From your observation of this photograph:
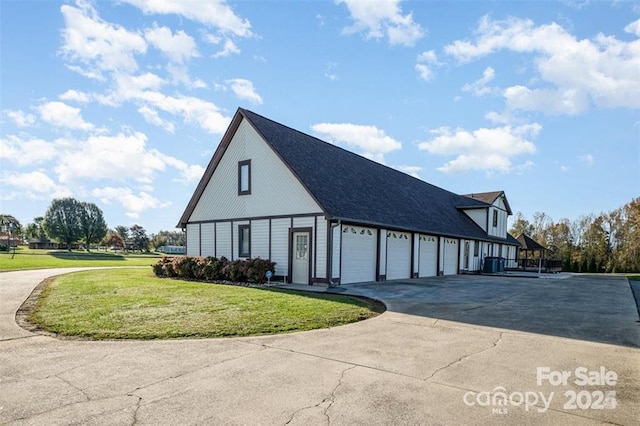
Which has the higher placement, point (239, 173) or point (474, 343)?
point (239, 173)

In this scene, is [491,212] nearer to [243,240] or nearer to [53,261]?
[243,240]

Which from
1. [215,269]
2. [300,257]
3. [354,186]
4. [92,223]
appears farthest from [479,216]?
[92,223]

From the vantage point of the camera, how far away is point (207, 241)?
68.9 feet

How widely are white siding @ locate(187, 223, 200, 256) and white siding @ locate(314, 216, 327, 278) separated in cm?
885

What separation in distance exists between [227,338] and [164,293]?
6.28m

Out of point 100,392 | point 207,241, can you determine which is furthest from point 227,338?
point 207,241

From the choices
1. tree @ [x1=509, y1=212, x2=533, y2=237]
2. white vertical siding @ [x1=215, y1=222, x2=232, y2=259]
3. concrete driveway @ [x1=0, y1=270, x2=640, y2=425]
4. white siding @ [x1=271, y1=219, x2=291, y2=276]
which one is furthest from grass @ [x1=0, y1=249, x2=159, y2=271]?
tree @ [x1=509, y1=212, x2=533, y2=237]

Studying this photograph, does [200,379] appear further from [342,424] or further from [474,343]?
[474,343]

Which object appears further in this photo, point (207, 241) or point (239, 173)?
point (207, 241)

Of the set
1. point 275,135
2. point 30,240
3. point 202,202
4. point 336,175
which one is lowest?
point 30,240

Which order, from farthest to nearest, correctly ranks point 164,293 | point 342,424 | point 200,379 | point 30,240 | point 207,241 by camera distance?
point 30,240, point 207,241, point 164,293, point 200,379, point 342,424

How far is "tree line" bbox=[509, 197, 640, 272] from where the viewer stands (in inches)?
1641

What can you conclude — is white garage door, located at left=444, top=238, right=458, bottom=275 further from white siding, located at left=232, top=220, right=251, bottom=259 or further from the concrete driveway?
the concrete driveway

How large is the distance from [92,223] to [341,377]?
94617mm
